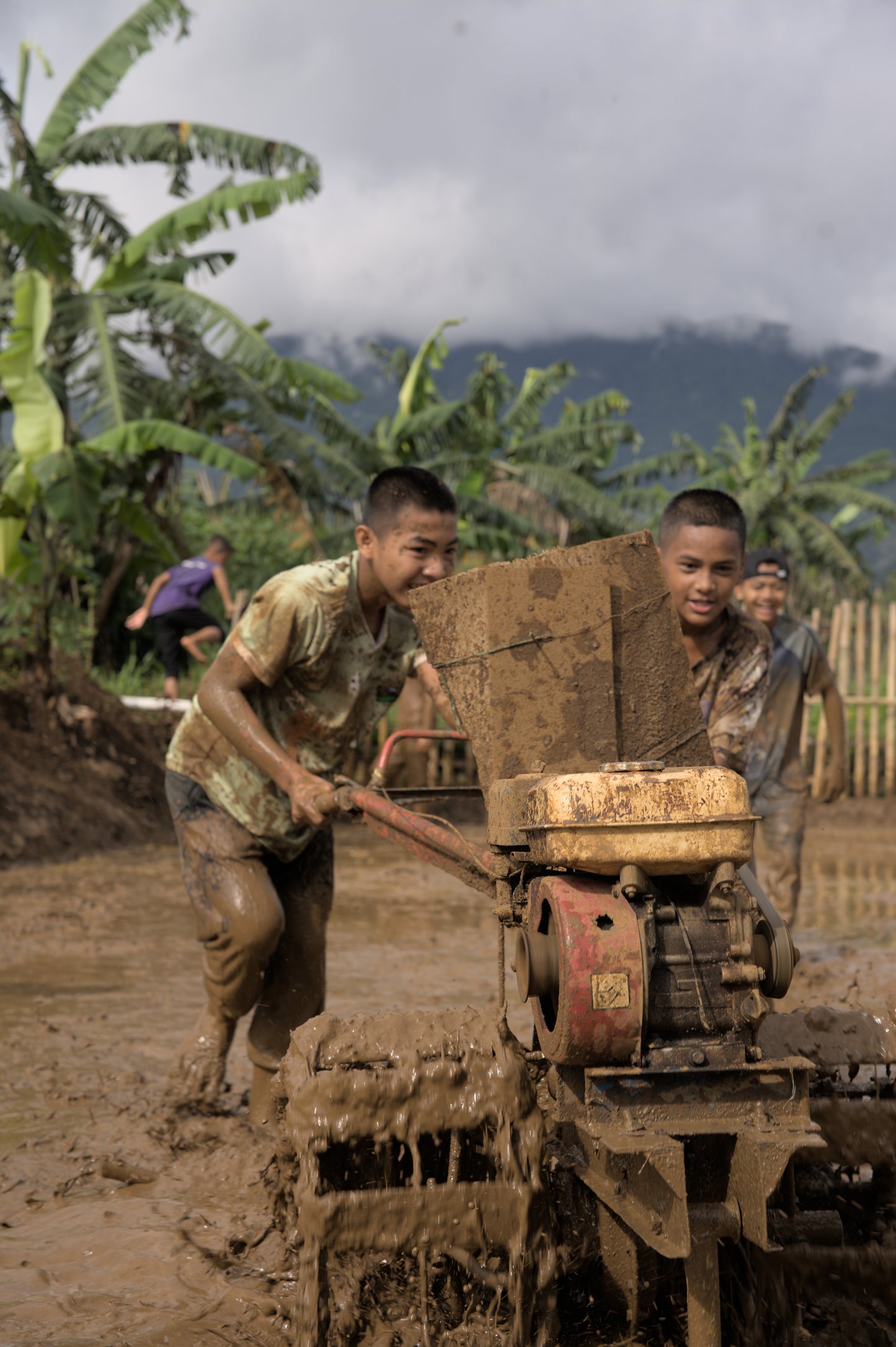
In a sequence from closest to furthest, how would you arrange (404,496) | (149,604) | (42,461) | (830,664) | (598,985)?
(598,985) < (404,496) < (42,461) < (149,604) < (830,664)

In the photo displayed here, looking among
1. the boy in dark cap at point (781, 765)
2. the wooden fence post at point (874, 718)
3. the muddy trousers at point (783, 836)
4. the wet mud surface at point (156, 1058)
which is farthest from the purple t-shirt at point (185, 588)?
the muddy trousers at point (783, 836)

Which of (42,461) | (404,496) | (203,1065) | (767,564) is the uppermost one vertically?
(42,461)

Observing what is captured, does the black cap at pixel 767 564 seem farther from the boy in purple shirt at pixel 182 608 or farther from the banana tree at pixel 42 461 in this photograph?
the boy in purple shirt at pixel 182 608

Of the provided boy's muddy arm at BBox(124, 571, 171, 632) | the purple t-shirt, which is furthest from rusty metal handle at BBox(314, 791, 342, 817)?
boy's muddy arm at BBox(124, 571, 171, 632)

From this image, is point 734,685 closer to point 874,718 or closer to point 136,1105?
point 136,1105

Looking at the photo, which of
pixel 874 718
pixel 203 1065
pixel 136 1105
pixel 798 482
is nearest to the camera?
pixel 203 1065

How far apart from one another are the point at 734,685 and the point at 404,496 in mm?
1130

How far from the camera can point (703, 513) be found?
3602mm

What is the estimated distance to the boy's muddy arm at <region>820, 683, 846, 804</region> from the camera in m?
5.77

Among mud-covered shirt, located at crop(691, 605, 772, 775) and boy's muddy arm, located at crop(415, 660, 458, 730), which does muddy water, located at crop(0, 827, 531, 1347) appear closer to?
boy's muddy arm, located at crop(415, 660, 458, 730)

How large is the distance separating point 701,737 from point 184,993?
357cm

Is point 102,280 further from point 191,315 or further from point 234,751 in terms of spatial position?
point 234,751

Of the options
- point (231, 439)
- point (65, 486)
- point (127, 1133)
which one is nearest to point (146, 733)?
point (65, 486)

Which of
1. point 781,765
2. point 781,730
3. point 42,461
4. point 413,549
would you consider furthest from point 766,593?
point 42,461
